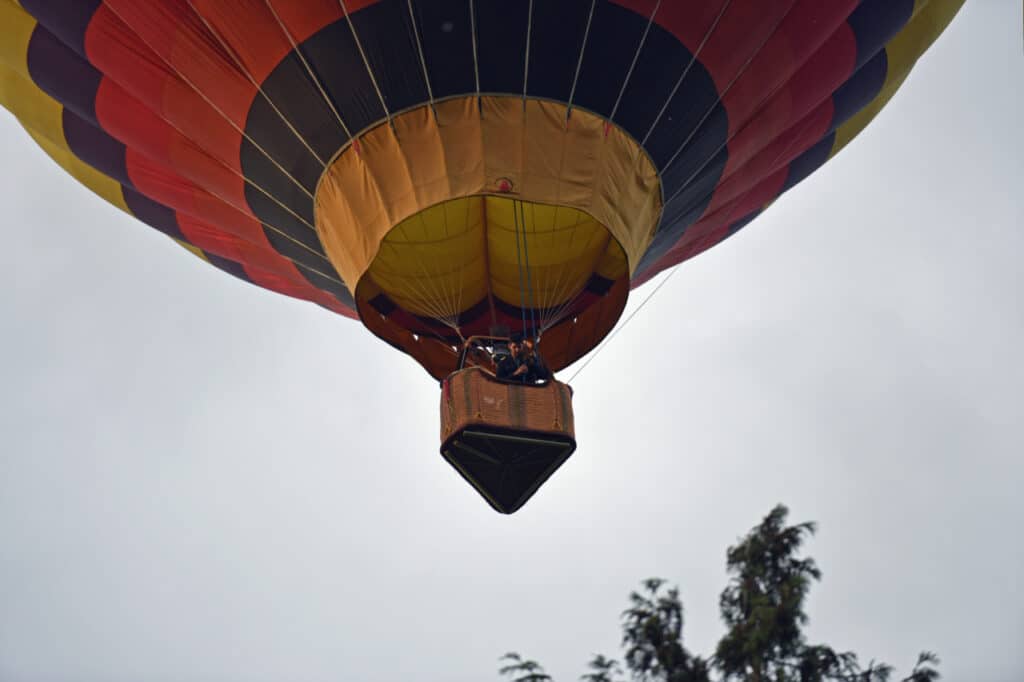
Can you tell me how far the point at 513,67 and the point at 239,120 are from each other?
1.83 meters

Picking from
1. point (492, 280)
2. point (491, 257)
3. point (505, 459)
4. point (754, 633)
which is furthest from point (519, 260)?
point (754, 633)

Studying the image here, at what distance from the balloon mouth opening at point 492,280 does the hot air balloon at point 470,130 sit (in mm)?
17

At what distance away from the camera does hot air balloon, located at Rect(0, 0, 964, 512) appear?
945cm

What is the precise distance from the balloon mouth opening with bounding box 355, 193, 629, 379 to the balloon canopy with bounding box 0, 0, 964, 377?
2 centimetres

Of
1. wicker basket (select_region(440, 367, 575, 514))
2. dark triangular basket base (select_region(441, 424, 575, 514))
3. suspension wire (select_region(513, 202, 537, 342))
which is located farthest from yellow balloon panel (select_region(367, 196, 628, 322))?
dark triangular basket base (select_region(441, 424, 575, 514))

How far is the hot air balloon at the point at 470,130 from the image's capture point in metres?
9.45

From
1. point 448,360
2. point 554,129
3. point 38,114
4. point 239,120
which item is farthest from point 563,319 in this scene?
point 38,114

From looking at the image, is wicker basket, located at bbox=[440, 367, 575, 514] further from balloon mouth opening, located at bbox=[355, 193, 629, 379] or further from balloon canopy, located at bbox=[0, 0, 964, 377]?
balloon canopy, located at bbox=[0, 0, 964, 377]

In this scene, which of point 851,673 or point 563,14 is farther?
point 563,14

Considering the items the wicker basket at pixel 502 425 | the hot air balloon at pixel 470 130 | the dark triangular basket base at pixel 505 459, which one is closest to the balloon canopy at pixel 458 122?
the hot air balloon at pixel 470 130

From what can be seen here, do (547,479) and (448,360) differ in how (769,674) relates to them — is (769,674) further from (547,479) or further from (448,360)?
(448,360)

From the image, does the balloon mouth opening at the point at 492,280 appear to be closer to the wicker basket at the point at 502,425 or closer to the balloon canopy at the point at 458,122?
the balloon canopy at the point at 458,122

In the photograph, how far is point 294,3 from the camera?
30.7ft

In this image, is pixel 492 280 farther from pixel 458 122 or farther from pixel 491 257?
pixel 458 122
